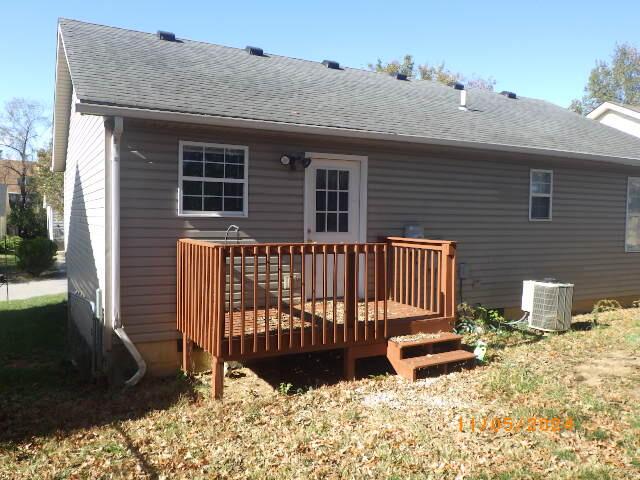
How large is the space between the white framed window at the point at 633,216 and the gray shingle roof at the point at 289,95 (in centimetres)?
64

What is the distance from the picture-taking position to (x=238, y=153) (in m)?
6.46

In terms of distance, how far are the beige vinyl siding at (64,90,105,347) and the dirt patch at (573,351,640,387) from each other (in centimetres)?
548

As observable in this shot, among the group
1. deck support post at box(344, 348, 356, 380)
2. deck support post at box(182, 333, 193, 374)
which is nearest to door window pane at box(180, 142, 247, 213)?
deck support post at box(182, 333, 193, 374)

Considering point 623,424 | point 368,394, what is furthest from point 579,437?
point 368,394

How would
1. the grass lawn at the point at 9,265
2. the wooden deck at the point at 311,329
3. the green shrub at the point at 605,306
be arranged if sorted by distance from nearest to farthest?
the wooden deck at the point at 311,329 < the green shrub at the point at 605,306 < the grass lawn at the point at 9,265

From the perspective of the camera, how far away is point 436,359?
5555 millimetres

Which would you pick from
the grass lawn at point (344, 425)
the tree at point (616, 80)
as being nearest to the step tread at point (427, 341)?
the grass lawn at point (344, 425)

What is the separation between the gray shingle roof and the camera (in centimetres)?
636

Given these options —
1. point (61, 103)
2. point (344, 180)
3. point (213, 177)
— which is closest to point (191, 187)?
point (213, 177)

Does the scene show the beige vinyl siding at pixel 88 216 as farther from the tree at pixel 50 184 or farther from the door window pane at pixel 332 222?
the tree at pixel 50 184

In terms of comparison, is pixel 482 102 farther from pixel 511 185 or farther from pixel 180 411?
pixel 180 411

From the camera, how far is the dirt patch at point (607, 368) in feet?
17.2

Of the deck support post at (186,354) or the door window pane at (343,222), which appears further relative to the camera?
the door window pane at (343,222)

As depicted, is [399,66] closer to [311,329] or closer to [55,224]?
[55,224]
